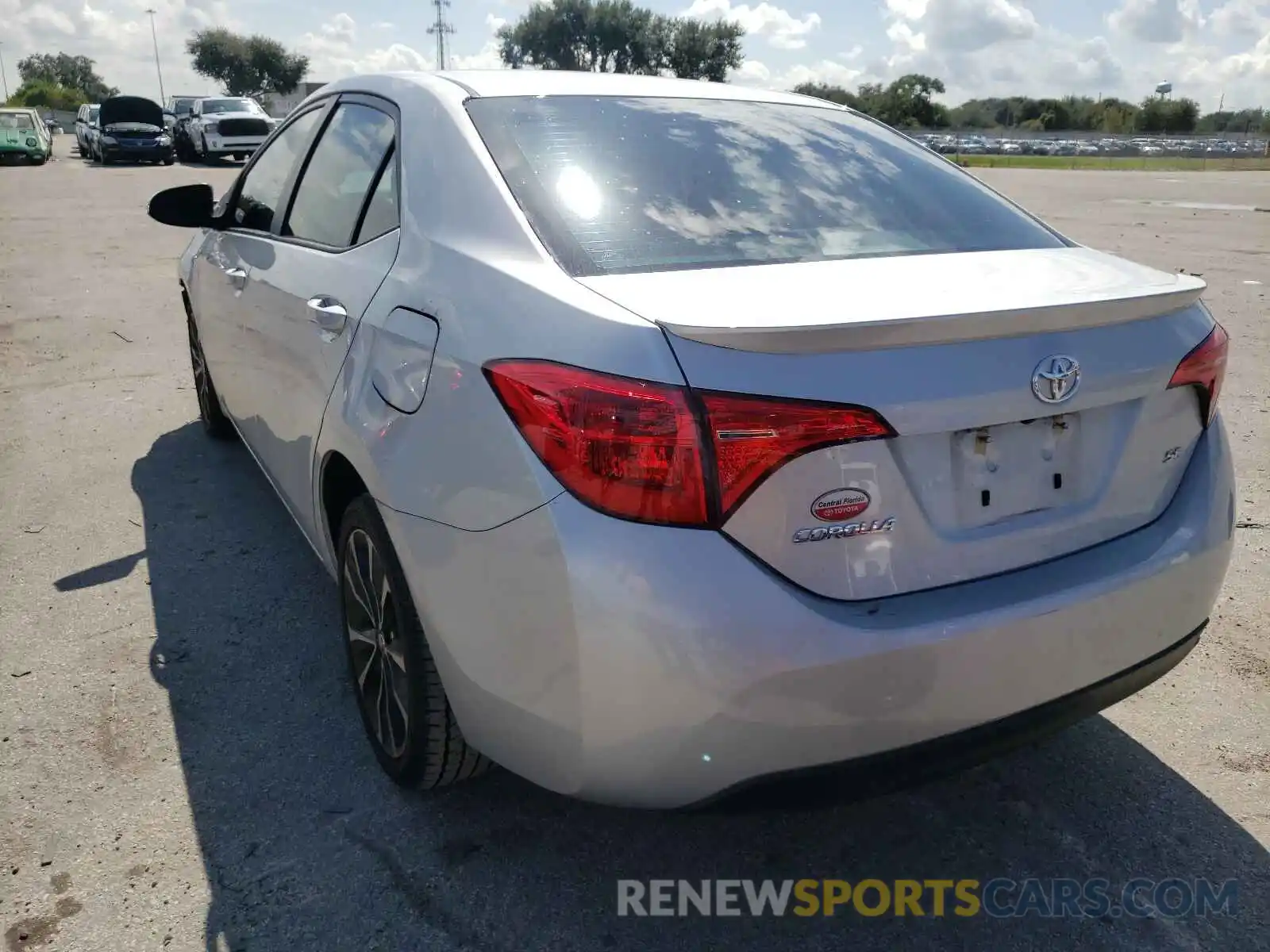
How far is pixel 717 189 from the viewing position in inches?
94.1

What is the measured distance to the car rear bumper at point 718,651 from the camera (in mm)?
1668

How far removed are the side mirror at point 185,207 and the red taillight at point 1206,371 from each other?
3332mm

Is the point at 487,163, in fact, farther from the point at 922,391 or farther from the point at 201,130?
the point at 201,130

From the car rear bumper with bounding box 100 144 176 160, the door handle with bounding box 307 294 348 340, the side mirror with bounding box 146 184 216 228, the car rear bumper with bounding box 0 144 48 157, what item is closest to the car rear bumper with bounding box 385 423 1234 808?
the door handle with bounding box 307 294 348 340

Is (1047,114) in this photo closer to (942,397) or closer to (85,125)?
(85,125)

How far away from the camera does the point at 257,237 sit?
11.5 ft

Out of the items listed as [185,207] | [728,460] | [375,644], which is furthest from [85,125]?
[728,460]

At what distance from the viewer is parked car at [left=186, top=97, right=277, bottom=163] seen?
2747 centimetres

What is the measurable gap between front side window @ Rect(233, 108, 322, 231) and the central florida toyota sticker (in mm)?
2465

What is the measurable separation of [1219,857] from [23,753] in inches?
116

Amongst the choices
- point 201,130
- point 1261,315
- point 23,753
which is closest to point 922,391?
point 23,753

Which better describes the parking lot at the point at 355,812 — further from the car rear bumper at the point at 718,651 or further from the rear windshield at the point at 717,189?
the rear windshield at the point at 717,189

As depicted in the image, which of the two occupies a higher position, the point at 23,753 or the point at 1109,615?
the point at 1109,615

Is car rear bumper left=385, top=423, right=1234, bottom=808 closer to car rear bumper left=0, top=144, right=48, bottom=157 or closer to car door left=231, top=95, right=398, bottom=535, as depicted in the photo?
car door left=231, top=95, right=398, bottom=535
